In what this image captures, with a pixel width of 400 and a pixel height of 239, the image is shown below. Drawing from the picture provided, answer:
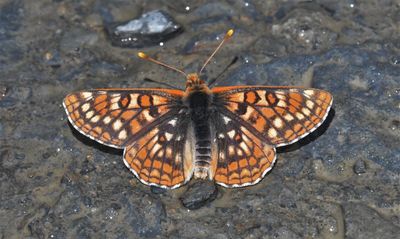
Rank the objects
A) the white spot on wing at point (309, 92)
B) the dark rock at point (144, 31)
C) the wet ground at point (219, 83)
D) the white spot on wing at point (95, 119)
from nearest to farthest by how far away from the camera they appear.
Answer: the wet ground at point (219, 83) → the white spot on wing at point (309, 92) → the white spot on wing at point (95, 119) → the dark rock at point (144, 31)

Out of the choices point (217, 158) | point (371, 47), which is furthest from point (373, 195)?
point (371, 47)

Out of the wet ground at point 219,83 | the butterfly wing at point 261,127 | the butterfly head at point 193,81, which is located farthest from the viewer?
the butterfly head at point 193,81

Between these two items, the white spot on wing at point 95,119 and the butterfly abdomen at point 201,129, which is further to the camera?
the white spot on wing at point 95,119

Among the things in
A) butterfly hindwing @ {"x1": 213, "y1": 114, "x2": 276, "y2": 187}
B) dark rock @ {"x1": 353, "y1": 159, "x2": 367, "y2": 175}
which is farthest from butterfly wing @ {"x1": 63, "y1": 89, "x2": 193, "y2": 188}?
dark rock @ {"x1": 353, "y1": 159, "x2": 367, "y2": 175}

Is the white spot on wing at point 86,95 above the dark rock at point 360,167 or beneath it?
above

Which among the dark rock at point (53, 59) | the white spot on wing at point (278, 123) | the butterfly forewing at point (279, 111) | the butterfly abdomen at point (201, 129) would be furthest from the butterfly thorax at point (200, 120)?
the dark rock at point (53, 59)

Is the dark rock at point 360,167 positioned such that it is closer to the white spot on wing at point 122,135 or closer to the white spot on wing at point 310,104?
the white spot on wing at point 310,104

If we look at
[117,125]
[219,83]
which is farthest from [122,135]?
[219,83]
